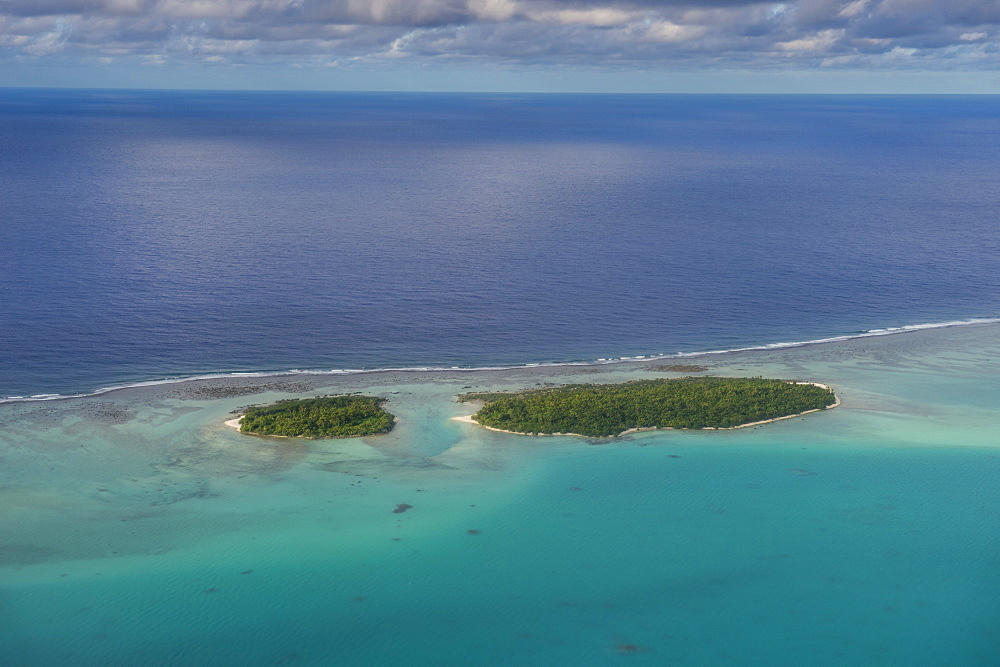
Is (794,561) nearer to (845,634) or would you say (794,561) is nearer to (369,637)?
(845,634)

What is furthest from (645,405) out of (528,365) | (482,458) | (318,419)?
(318,419)

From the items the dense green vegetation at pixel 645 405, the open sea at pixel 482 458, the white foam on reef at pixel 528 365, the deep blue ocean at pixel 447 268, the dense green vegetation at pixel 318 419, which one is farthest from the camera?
the deep blue ocean at pixel 447 268

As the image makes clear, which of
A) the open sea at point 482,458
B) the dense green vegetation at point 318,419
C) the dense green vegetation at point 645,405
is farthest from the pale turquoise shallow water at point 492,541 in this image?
the dense green vegetation at point 645,405

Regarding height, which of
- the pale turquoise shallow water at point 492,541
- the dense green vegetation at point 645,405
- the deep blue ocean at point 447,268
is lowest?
the pale turquoise shallow water at point 492,541

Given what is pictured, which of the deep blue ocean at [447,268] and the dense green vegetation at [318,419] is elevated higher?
the deep blue ocean at [447,268]

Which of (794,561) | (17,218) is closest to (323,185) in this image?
(17,218)

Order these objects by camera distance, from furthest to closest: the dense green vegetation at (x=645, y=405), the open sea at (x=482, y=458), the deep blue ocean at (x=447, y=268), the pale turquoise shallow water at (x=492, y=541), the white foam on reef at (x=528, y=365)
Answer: the deep blue ocean at (x=447, y=268) → the white foam on reef at (x=528, y=365) → the dense green vegetation at (x=645, y=405) → the open sea at (x=482, y=458) → the pale turquoise shallow water at (x=492, y=541)

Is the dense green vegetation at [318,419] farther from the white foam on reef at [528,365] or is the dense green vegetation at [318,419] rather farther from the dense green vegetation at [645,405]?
the white foam on reef at [528,365]
